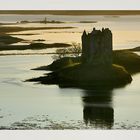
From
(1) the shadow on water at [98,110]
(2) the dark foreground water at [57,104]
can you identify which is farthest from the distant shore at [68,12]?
(1) the shadow on water at [98,110]

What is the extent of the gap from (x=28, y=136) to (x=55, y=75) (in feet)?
1.59

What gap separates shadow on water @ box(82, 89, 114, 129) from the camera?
8.14 feet

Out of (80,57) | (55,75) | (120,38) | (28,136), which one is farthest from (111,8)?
(28,136)

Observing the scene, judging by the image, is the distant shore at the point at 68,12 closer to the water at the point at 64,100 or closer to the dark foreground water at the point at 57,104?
the water at the point at 64,100

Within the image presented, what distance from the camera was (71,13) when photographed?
2.55 metres

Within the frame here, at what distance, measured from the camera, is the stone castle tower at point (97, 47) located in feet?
8.28

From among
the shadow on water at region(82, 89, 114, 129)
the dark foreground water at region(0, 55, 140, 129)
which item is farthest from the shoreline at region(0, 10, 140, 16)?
the shadow on water at region(82, 89, 114, 129)

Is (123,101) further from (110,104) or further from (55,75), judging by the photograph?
(55,75)

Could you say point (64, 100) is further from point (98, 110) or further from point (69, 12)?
point (69, 12)

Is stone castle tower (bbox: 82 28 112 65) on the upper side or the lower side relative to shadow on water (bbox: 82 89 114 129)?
upper

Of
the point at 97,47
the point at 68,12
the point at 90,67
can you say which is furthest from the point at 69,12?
the point at 90,67

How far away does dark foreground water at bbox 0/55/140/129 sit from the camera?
8.14ft

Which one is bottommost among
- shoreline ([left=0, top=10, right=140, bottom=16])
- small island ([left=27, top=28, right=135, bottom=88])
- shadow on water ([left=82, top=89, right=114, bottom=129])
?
shadow on water ([left=82, top=89, right=114, bottom=129])

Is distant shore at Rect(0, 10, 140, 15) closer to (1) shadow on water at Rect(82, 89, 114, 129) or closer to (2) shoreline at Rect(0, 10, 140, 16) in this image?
(2) shoreline at Rect(0, 10, 140, 16)
